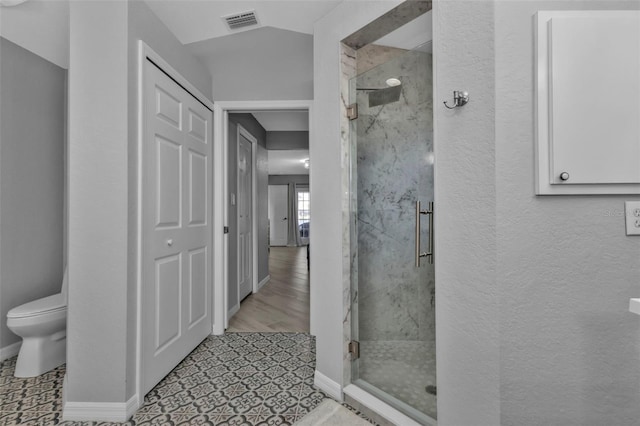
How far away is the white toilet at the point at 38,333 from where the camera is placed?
1.91m

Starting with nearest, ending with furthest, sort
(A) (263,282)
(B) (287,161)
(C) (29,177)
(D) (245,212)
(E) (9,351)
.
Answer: (E) (9,351), (C) (29,177), (D) (245,212), (A) (263,282), (B) (287,161)

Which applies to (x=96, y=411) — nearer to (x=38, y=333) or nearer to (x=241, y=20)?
(x=38, y=333)

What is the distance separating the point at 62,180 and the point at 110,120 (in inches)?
62.3

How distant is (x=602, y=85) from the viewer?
1.05 metres

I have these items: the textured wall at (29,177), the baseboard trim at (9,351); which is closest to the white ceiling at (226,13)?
the textured wall at (29,177)

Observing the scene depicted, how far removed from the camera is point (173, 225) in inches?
81.9

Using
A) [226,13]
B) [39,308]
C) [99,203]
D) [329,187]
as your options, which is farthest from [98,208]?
[226,13]

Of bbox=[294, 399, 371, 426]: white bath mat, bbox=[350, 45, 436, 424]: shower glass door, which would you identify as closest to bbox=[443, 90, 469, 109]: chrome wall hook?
bbox=[350, 45, 436, 424]: shower glass door

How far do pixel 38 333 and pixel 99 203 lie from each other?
43.6 inches

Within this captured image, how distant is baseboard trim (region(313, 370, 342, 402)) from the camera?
1741mm

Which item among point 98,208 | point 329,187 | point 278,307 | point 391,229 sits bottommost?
point 278,307

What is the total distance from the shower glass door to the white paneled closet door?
1175mm

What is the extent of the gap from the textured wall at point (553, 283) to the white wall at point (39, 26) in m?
2.53

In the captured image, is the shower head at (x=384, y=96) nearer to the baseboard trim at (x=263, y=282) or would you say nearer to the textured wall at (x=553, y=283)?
the textured wall at (x=553, y=283)
